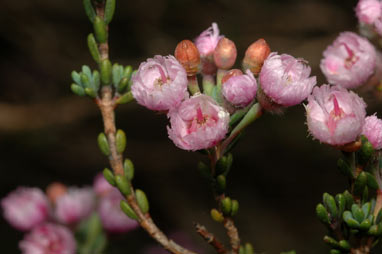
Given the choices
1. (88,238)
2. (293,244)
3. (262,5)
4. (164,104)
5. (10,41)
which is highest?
(10,41)

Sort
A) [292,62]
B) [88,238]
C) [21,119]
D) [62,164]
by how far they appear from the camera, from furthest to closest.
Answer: [62,164]
[21,119]
[88,238]
[292,62]

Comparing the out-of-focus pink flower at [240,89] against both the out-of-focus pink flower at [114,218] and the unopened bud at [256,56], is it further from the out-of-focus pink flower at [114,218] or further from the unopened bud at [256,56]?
the out-of-focus pink flower at [114,218]

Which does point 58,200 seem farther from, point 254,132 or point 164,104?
point 254,132

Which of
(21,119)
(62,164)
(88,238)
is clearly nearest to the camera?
(88,238)

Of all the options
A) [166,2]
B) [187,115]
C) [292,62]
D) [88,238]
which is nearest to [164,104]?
[187,115]

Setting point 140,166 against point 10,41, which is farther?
point 140,166

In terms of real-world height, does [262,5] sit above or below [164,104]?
above

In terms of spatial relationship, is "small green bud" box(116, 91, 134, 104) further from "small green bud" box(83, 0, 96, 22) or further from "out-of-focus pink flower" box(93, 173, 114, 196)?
"out-of-focus pink flower" box(93, 173, 114, 196)
